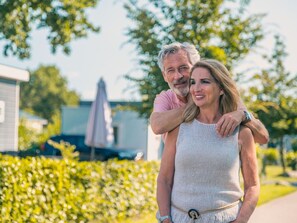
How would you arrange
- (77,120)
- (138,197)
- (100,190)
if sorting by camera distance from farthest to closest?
(77,120)
(138,197)
(100,190)

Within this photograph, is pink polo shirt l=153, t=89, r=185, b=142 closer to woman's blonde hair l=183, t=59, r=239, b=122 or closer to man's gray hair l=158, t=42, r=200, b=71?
man's gray hair l=158, t=42, r=200, b=71

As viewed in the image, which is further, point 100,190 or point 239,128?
point 100,190

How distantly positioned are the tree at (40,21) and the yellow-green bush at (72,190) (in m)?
5.31

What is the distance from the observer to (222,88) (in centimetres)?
289

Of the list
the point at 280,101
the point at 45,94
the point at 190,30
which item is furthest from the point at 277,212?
the point at 45,94

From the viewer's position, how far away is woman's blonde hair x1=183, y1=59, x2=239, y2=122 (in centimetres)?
285

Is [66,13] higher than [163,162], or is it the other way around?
[66,13]

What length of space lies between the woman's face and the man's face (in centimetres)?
33

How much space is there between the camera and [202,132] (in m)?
2.86

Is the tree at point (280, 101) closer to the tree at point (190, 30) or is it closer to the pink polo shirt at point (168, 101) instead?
the tree at point (190, 30)

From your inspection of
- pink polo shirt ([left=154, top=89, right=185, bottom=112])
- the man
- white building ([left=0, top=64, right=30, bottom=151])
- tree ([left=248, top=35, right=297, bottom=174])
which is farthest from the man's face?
tree ([left=248, top=35, right=297, bottom=174])

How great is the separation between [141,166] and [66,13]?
18.9 feet

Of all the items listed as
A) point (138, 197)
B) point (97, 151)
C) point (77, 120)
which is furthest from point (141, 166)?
point (77, 120)

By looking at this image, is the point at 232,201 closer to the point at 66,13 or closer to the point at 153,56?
the point at 153,56
